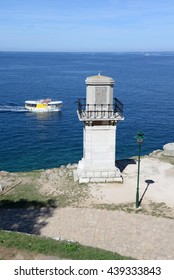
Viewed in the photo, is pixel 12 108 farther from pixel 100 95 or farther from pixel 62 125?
pixel 100 95

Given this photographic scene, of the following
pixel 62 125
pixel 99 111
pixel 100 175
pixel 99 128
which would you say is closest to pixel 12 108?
pixel 62 125

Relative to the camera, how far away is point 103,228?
18391 mm

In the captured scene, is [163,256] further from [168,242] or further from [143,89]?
[143,89]

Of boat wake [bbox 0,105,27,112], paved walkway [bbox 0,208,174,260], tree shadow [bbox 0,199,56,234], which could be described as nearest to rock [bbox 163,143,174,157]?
paved walkway [bbox 0,208,174,260]

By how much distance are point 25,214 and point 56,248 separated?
6807mm

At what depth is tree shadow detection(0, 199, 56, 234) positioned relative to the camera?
18922 mm

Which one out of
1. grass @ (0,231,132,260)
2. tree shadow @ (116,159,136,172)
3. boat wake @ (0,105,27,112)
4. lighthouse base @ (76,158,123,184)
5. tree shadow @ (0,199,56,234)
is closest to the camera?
grass @ (0,231,132,260)

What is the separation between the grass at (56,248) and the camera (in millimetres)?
13512

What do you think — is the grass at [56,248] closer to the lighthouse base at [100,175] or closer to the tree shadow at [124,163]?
the lighthouse base at [100,175]

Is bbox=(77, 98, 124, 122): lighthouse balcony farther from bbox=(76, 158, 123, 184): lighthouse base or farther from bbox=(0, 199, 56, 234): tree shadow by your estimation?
bbox=(0, 199, 56, 234): tree shadow

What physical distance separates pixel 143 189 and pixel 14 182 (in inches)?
371

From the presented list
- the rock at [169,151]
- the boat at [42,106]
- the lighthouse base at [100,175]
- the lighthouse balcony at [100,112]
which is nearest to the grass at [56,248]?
the lighthouse base at [100,175]

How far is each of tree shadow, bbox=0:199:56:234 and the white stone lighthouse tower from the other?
4.18m
